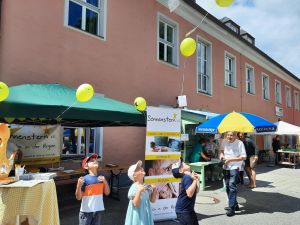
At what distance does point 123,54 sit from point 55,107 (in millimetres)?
4831

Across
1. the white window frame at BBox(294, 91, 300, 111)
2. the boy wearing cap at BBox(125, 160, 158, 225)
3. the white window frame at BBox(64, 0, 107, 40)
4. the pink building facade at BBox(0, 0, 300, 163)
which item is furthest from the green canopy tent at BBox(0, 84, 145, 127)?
the white window frame at BBox(294, 91, 300, 111)

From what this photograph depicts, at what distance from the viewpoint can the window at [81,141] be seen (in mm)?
8281

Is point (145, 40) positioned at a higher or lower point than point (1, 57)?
higher

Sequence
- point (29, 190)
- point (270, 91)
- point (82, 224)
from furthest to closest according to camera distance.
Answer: point (270, 91) < point (82, 224) < point (29, 190)

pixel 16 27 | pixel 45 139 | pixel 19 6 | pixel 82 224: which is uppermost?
pixel 19 6

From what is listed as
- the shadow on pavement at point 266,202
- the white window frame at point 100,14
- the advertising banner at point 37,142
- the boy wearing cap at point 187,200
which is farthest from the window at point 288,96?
the boy wearing cap at point 187,200

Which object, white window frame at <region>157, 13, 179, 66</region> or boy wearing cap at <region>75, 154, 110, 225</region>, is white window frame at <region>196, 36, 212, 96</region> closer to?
white window frame at <region>157, 13, 179, 66</region>

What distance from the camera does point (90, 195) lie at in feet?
12.8

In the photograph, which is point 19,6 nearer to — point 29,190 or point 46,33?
point 46,33

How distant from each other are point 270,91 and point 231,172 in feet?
53.0

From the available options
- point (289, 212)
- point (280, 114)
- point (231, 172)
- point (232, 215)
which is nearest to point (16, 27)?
point (231, 172)

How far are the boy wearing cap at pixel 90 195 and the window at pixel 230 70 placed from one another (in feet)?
42.2

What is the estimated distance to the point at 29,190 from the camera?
3.67m

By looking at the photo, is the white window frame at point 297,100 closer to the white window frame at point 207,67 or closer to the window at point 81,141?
the white window frame at point 207,67
